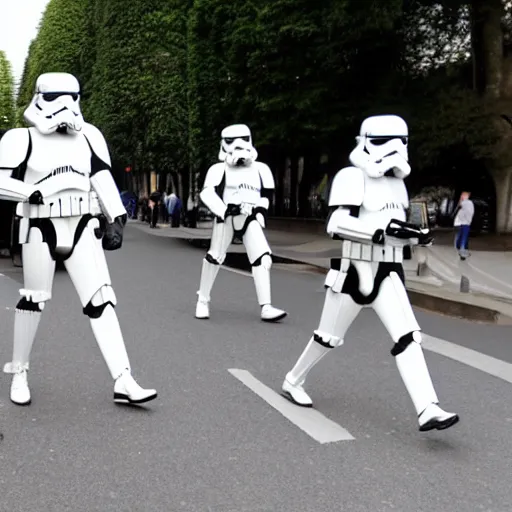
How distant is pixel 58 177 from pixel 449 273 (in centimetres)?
1219

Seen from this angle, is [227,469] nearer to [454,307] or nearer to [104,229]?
[104,229]

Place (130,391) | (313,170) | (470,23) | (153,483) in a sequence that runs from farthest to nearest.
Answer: (313,170) < (470,23) < (130,391) < (153,483)

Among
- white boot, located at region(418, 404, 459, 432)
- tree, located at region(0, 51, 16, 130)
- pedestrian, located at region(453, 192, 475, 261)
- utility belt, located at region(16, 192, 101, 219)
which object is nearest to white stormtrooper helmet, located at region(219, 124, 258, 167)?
utility belt, located at region(16, 192, 101, 219)

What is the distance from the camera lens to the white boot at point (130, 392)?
17.7ft

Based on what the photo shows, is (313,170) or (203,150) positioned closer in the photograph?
(203,150)

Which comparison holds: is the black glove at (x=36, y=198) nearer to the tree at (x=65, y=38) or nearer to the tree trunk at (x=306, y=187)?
the tree trunk at (x=306, y=187)

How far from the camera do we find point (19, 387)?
18.5ft

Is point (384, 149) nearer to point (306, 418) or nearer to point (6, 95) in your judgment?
point (306, 418)

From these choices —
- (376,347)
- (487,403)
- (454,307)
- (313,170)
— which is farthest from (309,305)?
(313,170)

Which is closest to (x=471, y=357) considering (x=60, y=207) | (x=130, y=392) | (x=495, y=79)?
(x=130, y=392)

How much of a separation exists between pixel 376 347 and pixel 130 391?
3237mm

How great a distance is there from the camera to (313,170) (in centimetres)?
3741

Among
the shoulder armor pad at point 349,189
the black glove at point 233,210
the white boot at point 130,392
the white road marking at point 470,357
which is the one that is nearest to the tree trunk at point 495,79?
the black glove at point 233,210

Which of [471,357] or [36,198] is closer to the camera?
[36,198]
